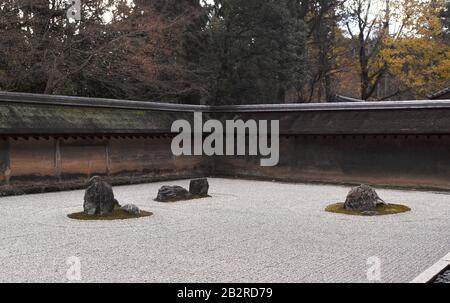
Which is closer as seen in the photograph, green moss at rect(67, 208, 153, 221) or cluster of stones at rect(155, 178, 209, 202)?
green moss at rect(67, 208, 153, 221)

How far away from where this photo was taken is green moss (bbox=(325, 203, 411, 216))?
11.2 metres

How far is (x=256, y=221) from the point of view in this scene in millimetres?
10375

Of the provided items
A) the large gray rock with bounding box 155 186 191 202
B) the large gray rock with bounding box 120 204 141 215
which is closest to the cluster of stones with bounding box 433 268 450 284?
the large gray rock with bounding box 120 204 141 215

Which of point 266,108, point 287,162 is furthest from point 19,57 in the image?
point 287,162

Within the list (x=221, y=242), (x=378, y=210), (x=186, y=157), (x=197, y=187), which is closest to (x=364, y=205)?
(x=378, y=210)

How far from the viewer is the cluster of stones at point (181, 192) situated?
42.9ft

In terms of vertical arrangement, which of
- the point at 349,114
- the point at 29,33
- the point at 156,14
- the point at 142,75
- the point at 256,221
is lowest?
the point at 256,221

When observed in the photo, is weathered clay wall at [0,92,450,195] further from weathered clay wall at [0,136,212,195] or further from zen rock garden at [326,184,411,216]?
zen rock garden at [326,184,411,216]

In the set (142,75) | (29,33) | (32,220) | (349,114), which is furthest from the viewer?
(142,75)

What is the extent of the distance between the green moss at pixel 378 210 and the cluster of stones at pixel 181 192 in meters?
3.59

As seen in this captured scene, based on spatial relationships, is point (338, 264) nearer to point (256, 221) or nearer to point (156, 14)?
point (256, 221)

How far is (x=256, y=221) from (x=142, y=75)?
13.2 meters

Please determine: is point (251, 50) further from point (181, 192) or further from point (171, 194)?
point (171, 194)

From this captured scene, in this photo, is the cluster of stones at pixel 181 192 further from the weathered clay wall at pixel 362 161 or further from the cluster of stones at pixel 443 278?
the cluster of stones at pixel 443 278
